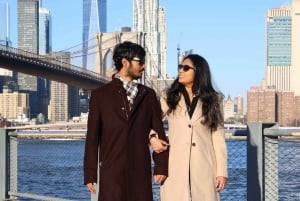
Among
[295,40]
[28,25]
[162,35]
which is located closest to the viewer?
[162,35]

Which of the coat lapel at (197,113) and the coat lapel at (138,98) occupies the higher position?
the coat lapel at (138,98)

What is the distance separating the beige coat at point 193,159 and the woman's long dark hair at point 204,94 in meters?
0.03

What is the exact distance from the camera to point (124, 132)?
9.74 ft

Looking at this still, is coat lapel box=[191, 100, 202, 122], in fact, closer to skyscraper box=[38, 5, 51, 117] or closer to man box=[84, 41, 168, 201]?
man box=[84, 41, 168, 201]

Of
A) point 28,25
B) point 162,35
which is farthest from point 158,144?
point 28,25

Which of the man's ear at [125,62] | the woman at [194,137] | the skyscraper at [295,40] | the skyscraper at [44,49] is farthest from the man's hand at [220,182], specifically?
the skyscraper at [295,40]

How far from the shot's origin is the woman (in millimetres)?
3082

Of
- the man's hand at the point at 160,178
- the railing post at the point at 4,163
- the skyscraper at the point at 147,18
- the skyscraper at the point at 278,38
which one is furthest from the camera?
the skyscraper at the point at 278,38

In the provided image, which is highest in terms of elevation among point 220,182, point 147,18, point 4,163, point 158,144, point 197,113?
point 147,18

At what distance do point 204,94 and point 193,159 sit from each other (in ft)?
0.88

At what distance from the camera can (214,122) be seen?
3.12m

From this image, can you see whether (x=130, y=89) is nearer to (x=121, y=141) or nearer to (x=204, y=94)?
(x=121, y=141)

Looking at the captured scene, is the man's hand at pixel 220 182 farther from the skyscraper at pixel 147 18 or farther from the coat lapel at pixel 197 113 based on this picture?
the skyscraper at pixel 147 18

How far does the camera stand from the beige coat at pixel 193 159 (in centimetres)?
308
